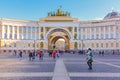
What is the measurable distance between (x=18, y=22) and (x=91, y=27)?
3200 cm

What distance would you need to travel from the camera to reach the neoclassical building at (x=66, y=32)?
343 feet

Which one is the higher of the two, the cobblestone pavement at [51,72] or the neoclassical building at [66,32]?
the neoclassical building at [66,32]

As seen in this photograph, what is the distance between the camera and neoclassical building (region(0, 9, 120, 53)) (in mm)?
104688

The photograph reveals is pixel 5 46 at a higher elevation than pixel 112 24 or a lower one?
lower

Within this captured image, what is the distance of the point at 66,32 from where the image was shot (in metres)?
114

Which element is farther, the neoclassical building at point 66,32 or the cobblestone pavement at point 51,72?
the neoclassical building at point 66,32

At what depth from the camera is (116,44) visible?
341 feet

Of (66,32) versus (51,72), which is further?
(66,32)

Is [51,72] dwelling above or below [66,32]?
below

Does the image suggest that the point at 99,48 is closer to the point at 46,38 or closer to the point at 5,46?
the point at 46,38

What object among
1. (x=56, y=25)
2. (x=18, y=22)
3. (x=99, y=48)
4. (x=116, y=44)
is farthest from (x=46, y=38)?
(x=116, y=44)

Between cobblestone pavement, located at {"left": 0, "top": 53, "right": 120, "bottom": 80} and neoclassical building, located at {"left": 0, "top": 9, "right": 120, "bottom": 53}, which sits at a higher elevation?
neoclassical building, located at {"left": 0, "top": 9, "right": 120, "bottom": 53}

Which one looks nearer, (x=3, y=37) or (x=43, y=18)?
(x=3, y=37)

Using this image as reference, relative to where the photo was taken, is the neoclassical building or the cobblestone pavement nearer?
the cobblestone pavement
